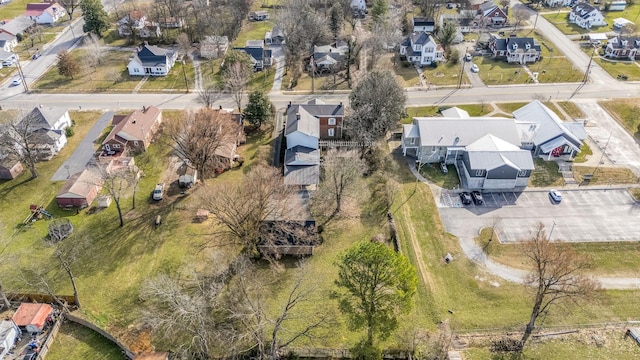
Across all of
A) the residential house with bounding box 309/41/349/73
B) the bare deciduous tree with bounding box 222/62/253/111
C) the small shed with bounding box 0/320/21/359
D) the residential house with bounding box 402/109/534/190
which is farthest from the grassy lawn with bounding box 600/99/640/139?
the small shed with bounding box 0/320/21/359

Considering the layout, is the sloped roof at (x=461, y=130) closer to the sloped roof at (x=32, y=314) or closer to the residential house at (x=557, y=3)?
the sloped roof at (x=32, y=314)

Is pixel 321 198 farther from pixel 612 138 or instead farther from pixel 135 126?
pixel 612 138

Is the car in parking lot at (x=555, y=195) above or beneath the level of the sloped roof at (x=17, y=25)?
beneath

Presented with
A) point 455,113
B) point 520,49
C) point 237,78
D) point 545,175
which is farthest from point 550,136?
point 237,78

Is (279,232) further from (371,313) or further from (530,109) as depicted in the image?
(530,109)

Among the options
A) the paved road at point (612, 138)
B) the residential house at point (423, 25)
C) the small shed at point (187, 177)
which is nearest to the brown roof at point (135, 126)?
the small shed at point (187, 177)

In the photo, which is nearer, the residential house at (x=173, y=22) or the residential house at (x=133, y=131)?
the residential house at (x=133, y=131)
